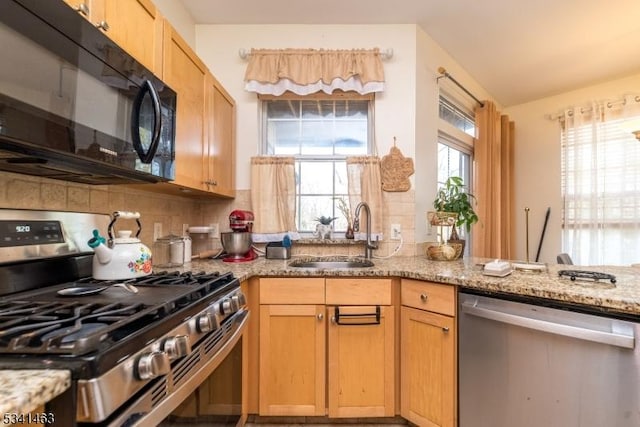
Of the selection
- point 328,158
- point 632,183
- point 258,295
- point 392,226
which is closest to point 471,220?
point 392,226

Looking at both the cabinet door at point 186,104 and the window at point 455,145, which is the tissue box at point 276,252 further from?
the window at point 455,145

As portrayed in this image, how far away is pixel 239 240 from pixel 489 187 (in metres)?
2.61

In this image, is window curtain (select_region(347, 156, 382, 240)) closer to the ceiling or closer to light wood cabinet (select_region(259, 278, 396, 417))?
light wood cabinet (select_region(259, 278, 396, 417))

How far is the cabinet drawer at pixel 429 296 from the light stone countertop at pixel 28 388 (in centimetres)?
141

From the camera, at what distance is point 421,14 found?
2.19m

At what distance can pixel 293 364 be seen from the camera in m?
1.64

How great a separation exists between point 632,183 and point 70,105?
4244mm

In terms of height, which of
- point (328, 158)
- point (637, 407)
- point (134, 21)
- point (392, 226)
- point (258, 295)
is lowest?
point (637, 407)

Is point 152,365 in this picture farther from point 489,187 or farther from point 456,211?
point 489,187

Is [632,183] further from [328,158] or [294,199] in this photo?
[294,199]

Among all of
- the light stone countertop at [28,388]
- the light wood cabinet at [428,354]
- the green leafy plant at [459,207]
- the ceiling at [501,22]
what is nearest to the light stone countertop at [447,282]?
the light stone countertop at [28,388]

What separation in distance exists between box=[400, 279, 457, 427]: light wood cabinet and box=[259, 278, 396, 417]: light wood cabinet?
81 mm

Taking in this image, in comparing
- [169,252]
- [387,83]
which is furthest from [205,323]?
[387,83]

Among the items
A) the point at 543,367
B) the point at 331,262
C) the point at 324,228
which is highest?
the point at 324,228
